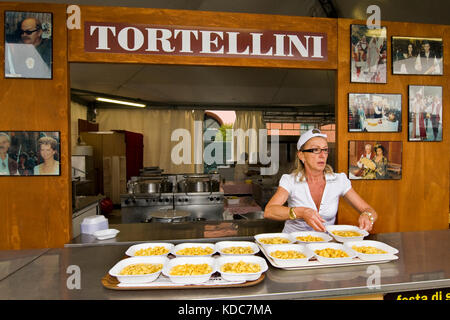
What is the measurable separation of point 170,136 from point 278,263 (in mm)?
9367

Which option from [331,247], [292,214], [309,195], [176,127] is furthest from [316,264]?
[176,127]

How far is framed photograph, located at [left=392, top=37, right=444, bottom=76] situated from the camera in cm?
290

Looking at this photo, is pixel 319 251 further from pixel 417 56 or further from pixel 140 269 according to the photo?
pixel 417 56

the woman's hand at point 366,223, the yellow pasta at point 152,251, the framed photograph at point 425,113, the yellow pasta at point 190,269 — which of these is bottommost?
the yellow pasta at point 152,251

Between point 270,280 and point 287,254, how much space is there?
24cm

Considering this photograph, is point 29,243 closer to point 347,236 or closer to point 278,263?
point 278,263

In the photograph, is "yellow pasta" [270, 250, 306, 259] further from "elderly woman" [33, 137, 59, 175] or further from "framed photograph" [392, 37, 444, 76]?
"framed photograph" [392, 37, 444, 76]

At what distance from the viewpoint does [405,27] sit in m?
2.91

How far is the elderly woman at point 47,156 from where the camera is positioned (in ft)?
8.14

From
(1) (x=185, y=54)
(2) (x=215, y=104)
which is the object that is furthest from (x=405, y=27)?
(2) (x=215, y=104)

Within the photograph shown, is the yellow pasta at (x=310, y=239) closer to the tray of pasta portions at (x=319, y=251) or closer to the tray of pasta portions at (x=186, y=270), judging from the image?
the tray of pasta portions at (x=319, y=251)

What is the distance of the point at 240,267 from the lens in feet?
4.69

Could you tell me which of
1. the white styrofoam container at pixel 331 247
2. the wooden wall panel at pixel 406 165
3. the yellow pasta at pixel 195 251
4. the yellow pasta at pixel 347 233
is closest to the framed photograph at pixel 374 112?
the wooden wall panel at pixel 406 165

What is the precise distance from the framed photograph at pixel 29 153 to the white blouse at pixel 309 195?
2037 mm
